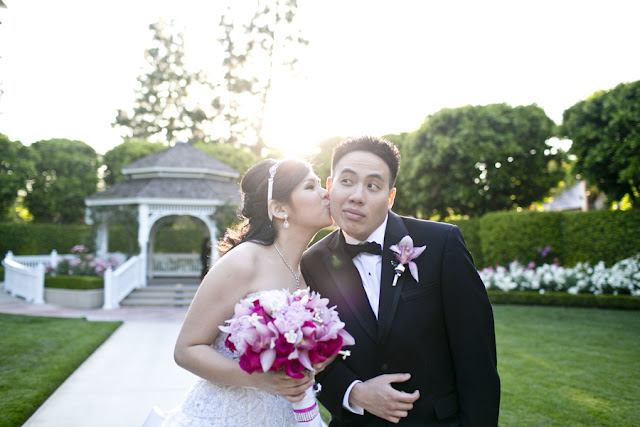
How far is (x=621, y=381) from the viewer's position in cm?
655

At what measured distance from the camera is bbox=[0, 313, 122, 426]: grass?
615 cm

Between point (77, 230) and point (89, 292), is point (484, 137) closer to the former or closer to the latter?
point (89, 292)

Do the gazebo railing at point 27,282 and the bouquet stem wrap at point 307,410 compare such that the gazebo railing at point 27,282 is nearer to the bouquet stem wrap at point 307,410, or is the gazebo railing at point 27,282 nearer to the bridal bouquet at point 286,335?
the bouquet stem wrap at point 307,410

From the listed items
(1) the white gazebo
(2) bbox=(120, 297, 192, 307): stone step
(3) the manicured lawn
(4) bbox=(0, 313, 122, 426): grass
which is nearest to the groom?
(3) the manicured lawn

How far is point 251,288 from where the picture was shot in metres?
2.69

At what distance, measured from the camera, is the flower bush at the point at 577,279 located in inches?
504

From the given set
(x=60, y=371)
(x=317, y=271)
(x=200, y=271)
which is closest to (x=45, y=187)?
(x=200, y=271)

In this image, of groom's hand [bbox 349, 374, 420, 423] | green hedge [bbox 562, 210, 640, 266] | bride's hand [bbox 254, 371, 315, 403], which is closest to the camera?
bride's hand [bbox 254, 371, 315, 403]

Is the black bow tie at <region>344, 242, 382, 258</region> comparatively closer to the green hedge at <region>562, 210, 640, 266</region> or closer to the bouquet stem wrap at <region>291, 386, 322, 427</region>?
the bouquet stem wrap at <region>291, 386, 322, 427</region>

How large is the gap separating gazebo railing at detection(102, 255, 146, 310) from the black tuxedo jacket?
14.6m

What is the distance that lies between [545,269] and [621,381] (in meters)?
8.43

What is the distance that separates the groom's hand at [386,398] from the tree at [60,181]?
118 ft

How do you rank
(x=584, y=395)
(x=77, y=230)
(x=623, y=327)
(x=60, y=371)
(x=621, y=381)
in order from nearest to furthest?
(x=584, y=395), (x=621, y=381), (x=60, y=371), (x=623, y=327), (x=77, y=230)

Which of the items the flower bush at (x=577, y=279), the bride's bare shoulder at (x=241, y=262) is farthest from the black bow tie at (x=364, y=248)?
the flower bush at (x=577, y=279)
